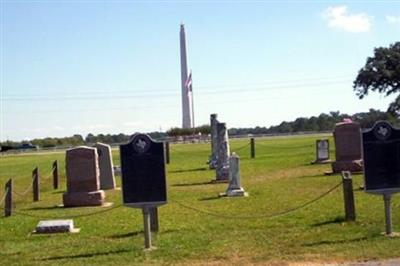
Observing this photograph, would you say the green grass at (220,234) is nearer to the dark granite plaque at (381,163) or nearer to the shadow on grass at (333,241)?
the shadow on grass at (333,241)

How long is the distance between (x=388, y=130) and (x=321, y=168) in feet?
57.6

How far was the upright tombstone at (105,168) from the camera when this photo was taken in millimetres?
25094

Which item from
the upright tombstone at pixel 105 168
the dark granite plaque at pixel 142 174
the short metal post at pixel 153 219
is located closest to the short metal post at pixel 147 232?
the dark granite plaque at pixel 142 174

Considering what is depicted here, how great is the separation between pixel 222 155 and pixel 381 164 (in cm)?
1574

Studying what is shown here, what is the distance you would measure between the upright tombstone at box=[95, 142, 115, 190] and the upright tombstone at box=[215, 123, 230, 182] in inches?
162

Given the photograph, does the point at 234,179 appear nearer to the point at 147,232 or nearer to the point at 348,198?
the point at 348,198

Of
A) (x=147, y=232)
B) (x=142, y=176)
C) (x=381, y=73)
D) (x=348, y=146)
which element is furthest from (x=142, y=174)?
(x=381, y=73)

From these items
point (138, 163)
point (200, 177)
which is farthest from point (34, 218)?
point (200, 177)

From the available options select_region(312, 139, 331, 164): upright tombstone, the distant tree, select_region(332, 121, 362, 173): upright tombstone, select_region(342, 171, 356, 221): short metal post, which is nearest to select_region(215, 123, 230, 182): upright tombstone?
select_region(332, 121, 362, 173): upright tombstone

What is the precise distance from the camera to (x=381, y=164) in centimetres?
1257

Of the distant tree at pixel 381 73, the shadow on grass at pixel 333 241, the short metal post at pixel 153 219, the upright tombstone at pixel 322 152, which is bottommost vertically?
the shadow on grass at pixel 333 241

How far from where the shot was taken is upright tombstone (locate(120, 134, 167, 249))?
476 inches

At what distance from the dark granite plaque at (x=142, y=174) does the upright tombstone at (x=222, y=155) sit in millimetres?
14882

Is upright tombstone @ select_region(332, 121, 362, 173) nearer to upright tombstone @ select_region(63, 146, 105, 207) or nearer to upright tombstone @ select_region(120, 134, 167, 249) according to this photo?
upright tombstone @ select_region(63, 146, 105, 207)
